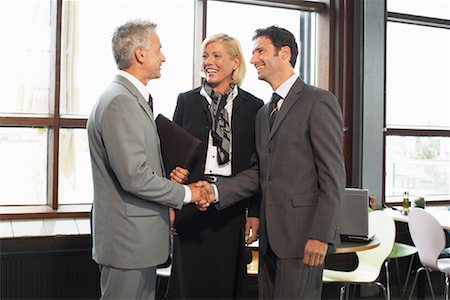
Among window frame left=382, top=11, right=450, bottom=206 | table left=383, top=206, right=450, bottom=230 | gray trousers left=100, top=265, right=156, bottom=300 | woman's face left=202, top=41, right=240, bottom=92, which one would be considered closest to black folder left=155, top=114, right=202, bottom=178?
woman's face left=202, top=41, right=240, bottom=92

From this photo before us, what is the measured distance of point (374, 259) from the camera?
12.8 ft

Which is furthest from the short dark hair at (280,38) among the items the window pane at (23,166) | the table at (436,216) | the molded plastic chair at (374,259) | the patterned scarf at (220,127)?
the window pane at (23,166)

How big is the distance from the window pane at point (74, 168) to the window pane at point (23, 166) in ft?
0.43

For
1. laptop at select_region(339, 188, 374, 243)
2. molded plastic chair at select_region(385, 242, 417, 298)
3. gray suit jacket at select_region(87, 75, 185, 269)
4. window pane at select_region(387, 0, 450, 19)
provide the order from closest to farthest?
gray suit jacket at select_region(87, 75, 185, 269) → laptop at select_region(339, 188, 374, 243) → molded plastic chair at select_region(385, 242, 417, 298) → window pane at select_region(387, 0, 450, 19)

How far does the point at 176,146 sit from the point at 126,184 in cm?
39

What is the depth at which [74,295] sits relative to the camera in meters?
3.89

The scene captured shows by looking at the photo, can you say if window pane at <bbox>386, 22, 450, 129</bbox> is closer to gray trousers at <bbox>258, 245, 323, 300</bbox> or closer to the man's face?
the man's face

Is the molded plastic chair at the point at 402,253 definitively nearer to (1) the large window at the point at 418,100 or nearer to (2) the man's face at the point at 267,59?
(1) the large window at the point at 418,100

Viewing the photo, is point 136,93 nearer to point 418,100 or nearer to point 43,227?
point 43,227

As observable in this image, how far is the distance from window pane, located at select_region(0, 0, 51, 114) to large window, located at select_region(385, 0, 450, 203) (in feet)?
10.2

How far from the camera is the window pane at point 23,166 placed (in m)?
4.12

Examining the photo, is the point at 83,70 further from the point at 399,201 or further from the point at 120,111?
the point at 399,201

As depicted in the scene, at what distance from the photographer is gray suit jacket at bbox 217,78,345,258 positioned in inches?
93.9

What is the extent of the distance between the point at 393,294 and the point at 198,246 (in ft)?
9.07
